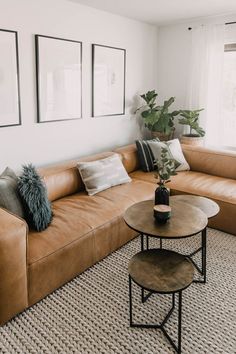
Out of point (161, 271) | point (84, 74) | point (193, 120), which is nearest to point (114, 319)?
point (161, 271)

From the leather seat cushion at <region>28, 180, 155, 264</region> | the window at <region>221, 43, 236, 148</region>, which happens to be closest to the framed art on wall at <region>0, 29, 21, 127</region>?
the leather seat cushion at <region>28, 180, 155, 264</region>

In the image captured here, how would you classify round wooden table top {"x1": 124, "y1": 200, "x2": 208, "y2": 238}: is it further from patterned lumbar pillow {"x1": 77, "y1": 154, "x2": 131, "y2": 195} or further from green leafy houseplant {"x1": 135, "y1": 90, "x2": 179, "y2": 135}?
green leafy houseplant {"x1": 135, "y1": 90, "x2": 179, "y2": 135}

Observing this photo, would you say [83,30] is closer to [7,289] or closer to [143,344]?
[7,289]

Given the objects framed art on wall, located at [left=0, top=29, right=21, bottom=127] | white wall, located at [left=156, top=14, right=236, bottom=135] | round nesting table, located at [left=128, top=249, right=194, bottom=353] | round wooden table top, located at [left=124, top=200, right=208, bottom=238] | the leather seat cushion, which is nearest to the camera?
round nesting table, located at [left=128, top=249, right=194, bottom=353]

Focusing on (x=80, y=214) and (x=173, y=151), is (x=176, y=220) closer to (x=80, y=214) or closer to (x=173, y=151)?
(x=80, y=214)

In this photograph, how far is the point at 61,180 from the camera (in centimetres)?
302

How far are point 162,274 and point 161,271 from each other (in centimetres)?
3

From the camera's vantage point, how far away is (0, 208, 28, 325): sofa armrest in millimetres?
1811

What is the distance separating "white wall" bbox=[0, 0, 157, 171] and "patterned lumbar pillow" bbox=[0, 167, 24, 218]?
2.62 ft

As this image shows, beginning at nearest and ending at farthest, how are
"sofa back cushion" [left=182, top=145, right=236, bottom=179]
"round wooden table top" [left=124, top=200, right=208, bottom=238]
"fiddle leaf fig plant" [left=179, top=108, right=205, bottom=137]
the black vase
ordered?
"round wooden table top" [left=124, top=200, right=208, bottom=238] < the black vase < "sofa back cushion" [left=182, top=145, right=236, bottom=179] < "fiddle leaf fig plant" [left=179, top=108, right=205, bottom=137]

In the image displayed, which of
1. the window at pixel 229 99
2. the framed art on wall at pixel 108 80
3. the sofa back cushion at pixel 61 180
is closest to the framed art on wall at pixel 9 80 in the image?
the sofa back cushion at pixel 61 180

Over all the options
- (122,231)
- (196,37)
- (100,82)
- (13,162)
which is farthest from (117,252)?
(196,37)

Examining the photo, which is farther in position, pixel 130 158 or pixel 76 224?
pixel 130 158

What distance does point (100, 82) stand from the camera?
152 inches
